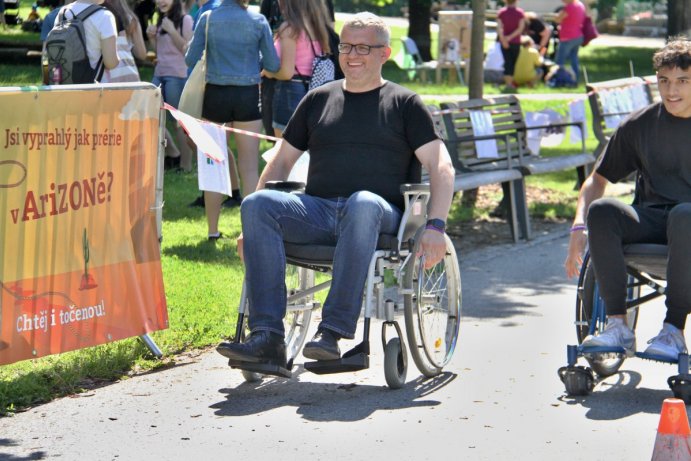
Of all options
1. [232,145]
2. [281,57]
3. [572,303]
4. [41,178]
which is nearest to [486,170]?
[281,57]

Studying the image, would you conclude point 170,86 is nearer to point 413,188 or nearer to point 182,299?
point 182,299

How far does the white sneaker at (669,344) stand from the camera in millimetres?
5938

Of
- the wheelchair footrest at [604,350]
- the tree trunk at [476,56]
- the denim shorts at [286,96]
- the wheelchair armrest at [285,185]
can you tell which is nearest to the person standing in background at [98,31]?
the denim shorts at [286,96]

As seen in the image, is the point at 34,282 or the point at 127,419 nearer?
the point at 127,419

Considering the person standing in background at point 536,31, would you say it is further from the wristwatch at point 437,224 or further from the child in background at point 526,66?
the wristwatch at point 437,224

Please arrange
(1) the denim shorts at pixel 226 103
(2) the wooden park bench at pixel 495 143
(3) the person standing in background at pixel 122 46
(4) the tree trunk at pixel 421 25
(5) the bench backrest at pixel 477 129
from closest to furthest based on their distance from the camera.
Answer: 1. (1) the denim shorts at pixel 226 103
2. (3) the person standing in background at pixel 122 46
3. (2) the wooden park bench at pixel 495 143
4. (5) the bench backrest at pixel 477 129
5. (4) the tree trunk at pixel 421 25

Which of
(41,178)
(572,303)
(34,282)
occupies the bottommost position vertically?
(572,303)

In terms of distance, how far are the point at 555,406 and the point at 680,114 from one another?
146 cm

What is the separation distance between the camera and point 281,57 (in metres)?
10.0

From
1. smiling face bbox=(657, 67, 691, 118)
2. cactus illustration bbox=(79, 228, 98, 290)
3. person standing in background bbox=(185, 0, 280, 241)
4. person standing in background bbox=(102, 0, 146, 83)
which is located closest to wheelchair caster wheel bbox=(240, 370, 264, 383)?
cactus illustration bbox=(79, 228, 98, 290)

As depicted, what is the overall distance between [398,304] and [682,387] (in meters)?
1.31

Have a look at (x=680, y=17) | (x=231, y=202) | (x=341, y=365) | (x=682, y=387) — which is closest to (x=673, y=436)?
(x=682, y=387)

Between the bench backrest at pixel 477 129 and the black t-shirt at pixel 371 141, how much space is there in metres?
4.10

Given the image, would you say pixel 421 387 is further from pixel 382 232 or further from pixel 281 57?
pixel 281 57
